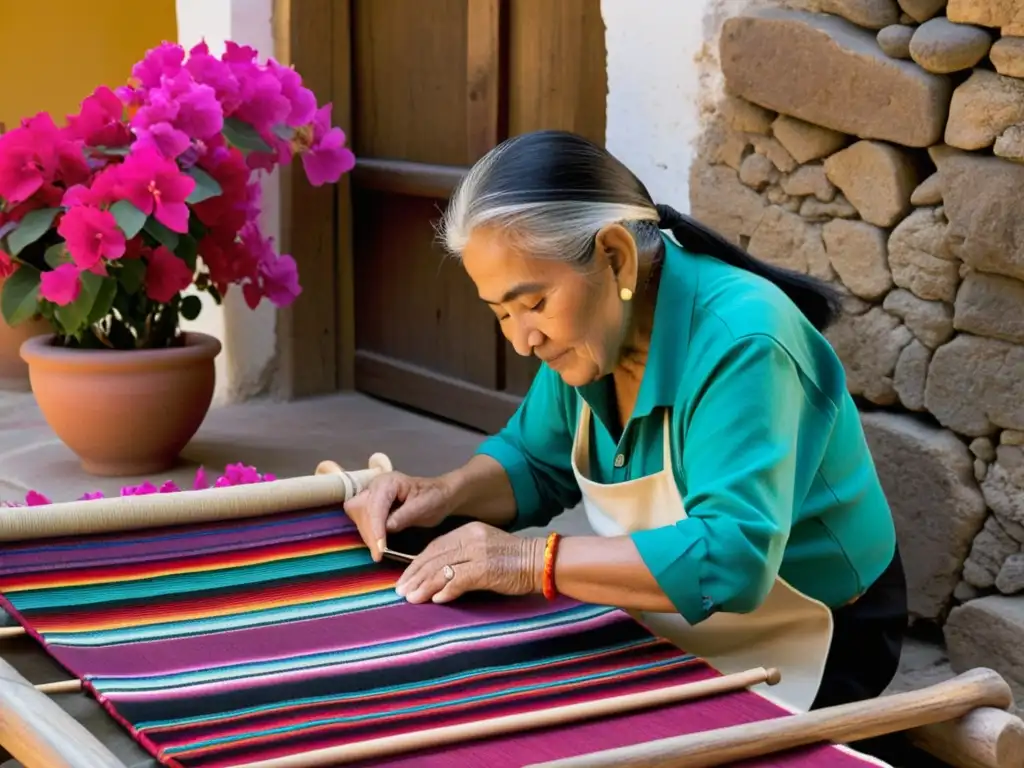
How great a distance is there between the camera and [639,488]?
70.2 inches

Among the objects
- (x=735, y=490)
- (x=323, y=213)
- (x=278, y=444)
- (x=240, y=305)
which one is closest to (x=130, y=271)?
(x=278, y=444)

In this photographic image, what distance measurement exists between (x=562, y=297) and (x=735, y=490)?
309 millimetres

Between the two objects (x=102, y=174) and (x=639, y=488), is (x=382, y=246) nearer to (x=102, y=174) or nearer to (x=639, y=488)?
(x=102, y=174)

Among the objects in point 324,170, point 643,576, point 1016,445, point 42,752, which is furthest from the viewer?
point 324,170

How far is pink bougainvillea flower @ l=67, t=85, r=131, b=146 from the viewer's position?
3.41 m

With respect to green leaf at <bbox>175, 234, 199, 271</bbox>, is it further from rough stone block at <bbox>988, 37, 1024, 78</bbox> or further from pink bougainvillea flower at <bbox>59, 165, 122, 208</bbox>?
rough stone block at <bbox>988, 37, 1024, 78</bbox>

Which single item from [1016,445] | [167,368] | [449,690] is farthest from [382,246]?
[449,690]

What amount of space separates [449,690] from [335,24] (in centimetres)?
324

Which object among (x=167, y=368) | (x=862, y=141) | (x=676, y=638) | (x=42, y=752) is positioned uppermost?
(x=862, y=141)

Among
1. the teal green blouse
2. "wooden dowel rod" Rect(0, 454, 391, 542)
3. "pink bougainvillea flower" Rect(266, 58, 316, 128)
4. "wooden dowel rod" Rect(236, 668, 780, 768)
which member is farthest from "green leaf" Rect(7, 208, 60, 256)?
"wooden dowel rod" Rect(236, 668, 780, 768)

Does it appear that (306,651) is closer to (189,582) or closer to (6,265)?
(189,582)

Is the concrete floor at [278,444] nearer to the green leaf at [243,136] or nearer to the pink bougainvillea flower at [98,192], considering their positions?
the pink bougainvillea flower at [98,192]

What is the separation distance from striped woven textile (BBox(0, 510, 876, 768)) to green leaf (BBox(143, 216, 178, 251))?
5.21 feet

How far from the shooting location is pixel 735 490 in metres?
1.55
